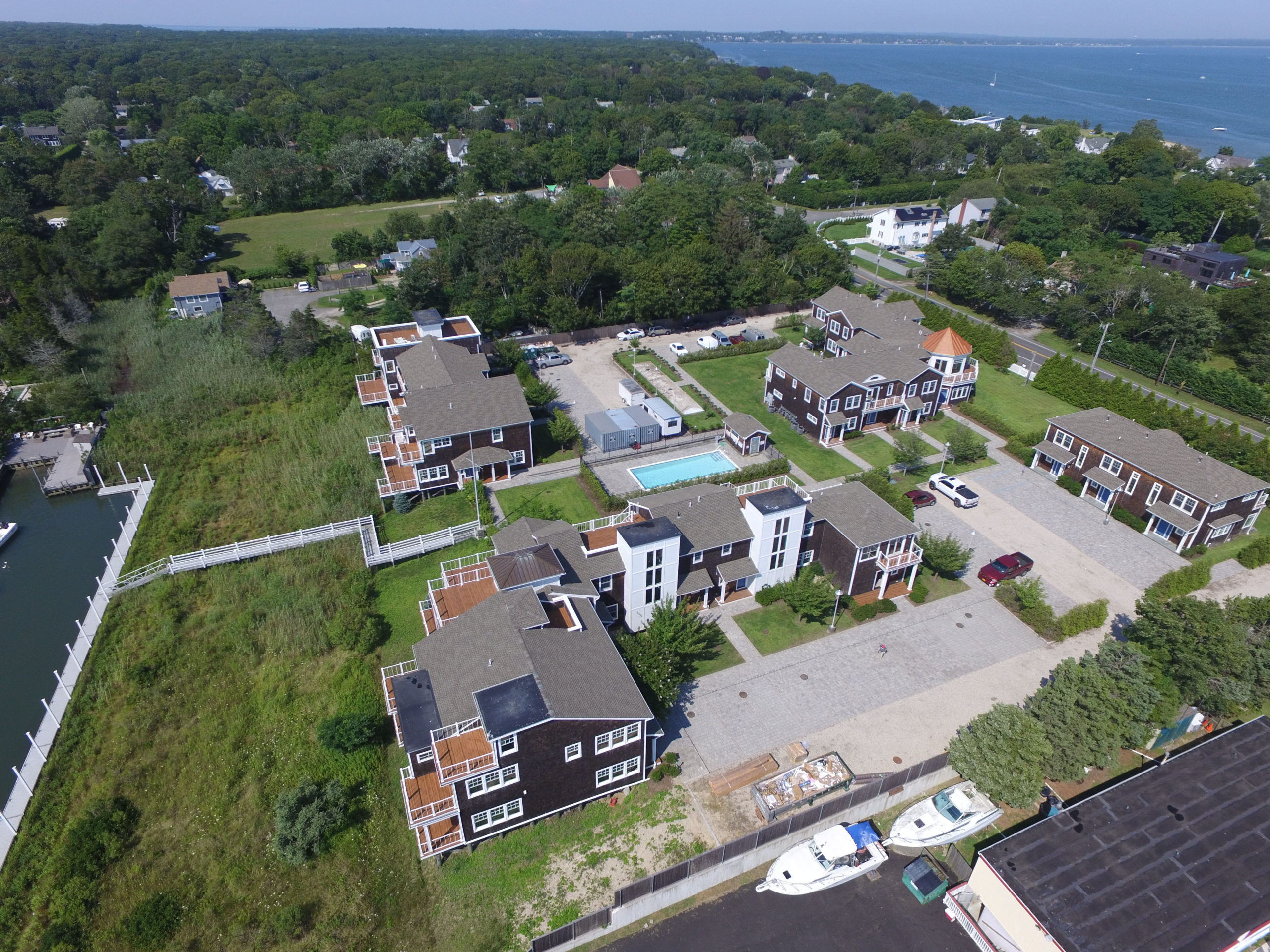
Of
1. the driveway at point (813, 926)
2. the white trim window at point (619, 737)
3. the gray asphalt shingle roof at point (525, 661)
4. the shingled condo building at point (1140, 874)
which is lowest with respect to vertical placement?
the driveway at point (813, 926)

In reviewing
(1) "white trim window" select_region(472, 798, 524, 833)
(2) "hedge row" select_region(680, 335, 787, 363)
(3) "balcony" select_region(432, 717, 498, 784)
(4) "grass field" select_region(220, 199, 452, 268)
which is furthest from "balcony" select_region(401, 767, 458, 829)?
(4) "grass field" select_region(220, 199, 452, 268)

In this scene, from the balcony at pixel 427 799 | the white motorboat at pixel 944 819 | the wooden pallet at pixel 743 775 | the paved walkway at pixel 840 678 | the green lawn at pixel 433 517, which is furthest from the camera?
the green lawn at pixel 433 517

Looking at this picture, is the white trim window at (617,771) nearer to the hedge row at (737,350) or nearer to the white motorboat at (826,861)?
the white motorboat at (826,861)

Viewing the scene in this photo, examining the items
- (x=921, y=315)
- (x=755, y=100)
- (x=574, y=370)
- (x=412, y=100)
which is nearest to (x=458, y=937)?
(x=574, y=370)

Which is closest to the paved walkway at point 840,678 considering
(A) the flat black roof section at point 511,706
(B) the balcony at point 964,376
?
(A) the flat black roof section at point 511,706

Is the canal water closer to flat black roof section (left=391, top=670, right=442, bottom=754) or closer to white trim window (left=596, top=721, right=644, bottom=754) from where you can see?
flat black roof section (left=391, top=670, right=442, bottom=754)

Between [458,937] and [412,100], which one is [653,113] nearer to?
[412,100]
